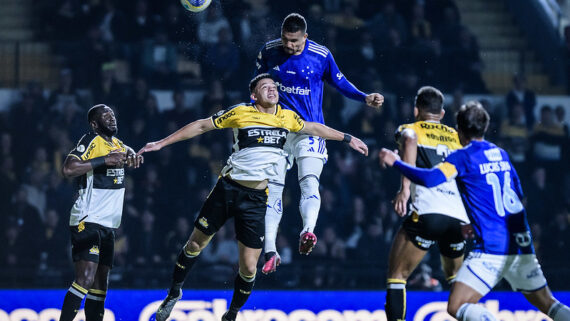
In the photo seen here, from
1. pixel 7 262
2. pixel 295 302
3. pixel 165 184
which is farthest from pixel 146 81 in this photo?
pixel 295 302

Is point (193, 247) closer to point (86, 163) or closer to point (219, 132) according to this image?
point (86, 163)

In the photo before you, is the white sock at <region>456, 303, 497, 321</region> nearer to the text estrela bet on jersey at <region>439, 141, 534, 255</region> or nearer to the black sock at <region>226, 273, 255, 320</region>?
the text estrela bet on jersey at <region>439, 141, 534, 255</region>

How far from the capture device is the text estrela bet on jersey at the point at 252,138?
24.2 ft

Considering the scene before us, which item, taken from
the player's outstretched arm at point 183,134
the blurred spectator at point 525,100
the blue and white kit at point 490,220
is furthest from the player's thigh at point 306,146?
the blurred spectator at point 525,100

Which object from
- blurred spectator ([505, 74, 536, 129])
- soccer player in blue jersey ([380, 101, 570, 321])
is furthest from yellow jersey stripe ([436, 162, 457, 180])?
blurred spectator ([505, 74, 536, 129])

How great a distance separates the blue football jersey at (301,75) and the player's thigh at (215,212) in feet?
3.62

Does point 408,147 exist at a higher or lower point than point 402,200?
higher

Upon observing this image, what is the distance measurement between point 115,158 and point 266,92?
4.81 feet

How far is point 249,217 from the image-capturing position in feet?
24.4

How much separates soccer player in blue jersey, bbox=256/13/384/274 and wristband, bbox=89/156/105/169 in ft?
5.15

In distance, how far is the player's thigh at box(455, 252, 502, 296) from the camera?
18.9 feet

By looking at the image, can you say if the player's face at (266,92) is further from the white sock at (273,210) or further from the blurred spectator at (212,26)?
the blurred spectator at (212,26)

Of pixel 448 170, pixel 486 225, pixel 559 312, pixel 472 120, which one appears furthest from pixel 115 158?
pixel 559 312

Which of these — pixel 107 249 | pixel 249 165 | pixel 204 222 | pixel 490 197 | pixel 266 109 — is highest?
pixel 266 109
